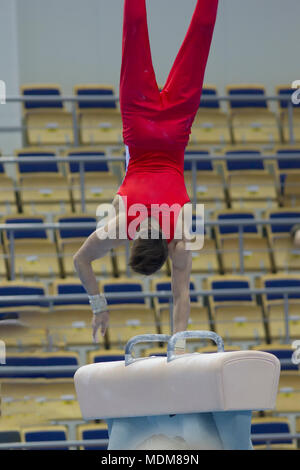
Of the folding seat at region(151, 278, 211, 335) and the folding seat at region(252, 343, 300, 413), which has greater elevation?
the folding seat at region(151, 278, 211, 335)

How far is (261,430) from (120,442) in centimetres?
334

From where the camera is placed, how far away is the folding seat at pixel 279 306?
6.61 m

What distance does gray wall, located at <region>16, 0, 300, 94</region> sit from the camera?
1027 centimetres

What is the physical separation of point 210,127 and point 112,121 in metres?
1.17

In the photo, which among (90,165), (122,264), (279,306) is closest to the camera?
(279,306)

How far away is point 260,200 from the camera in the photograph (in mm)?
8016

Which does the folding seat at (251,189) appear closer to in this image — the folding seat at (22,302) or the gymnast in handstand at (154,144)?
the folding seat at (22,302)

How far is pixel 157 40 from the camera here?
10492mm

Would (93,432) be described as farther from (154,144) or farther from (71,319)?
(154,144)

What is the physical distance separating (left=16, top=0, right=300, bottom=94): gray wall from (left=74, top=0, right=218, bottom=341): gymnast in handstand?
22.4 ft

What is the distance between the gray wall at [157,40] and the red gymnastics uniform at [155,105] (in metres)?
6.81

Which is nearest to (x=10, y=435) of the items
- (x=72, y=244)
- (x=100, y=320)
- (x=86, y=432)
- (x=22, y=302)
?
(x=86, y=432)

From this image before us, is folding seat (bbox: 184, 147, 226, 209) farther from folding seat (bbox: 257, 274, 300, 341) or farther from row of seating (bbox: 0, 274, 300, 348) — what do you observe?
folding seat (bbox: 257, 274, 300, 341)

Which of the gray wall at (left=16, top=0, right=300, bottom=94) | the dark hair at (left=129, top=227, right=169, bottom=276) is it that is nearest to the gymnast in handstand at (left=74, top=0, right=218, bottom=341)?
the dark hair at (left=129, top=227, right=169, bottom=276)
